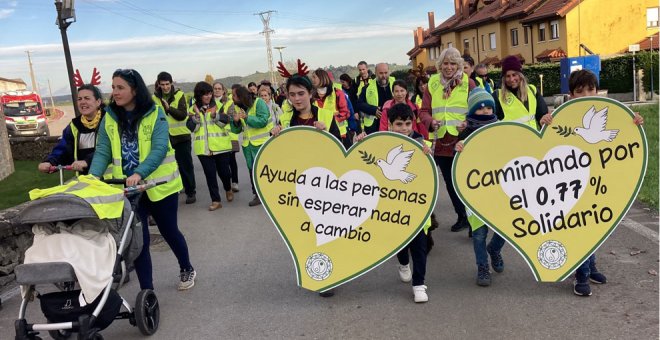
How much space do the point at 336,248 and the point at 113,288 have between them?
1.65 m

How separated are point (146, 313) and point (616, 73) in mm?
23560

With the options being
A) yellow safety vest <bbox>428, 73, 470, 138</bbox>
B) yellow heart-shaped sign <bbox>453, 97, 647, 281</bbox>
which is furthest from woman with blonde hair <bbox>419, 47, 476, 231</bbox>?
yellow heart-shaped sign <bbox>453, 97, 647, 281</bbox>

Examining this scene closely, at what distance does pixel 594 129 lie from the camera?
166 inches

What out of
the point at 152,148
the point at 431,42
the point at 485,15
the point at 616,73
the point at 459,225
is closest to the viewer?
the point at 152,148

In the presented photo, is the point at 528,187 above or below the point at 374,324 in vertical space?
above

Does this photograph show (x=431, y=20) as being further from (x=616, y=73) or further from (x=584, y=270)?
(x=584, y=270)

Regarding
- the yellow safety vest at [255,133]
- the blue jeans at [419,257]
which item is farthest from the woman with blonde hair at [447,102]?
the yellow safety vest at [255,133]

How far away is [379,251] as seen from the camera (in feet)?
14.5

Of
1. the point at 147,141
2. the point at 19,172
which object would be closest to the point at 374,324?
the point at 147,141

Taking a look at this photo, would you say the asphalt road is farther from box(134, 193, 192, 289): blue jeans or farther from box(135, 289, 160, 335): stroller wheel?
box(134, 193, 192, 289): blue jeans

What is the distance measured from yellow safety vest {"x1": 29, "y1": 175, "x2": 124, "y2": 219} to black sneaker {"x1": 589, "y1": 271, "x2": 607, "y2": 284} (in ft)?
11.6

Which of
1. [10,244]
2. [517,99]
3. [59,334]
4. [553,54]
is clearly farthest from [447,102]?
[553,54]

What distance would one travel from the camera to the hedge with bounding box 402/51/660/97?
71.7 ft

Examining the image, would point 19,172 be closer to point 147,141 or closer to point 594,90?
point 147,141
